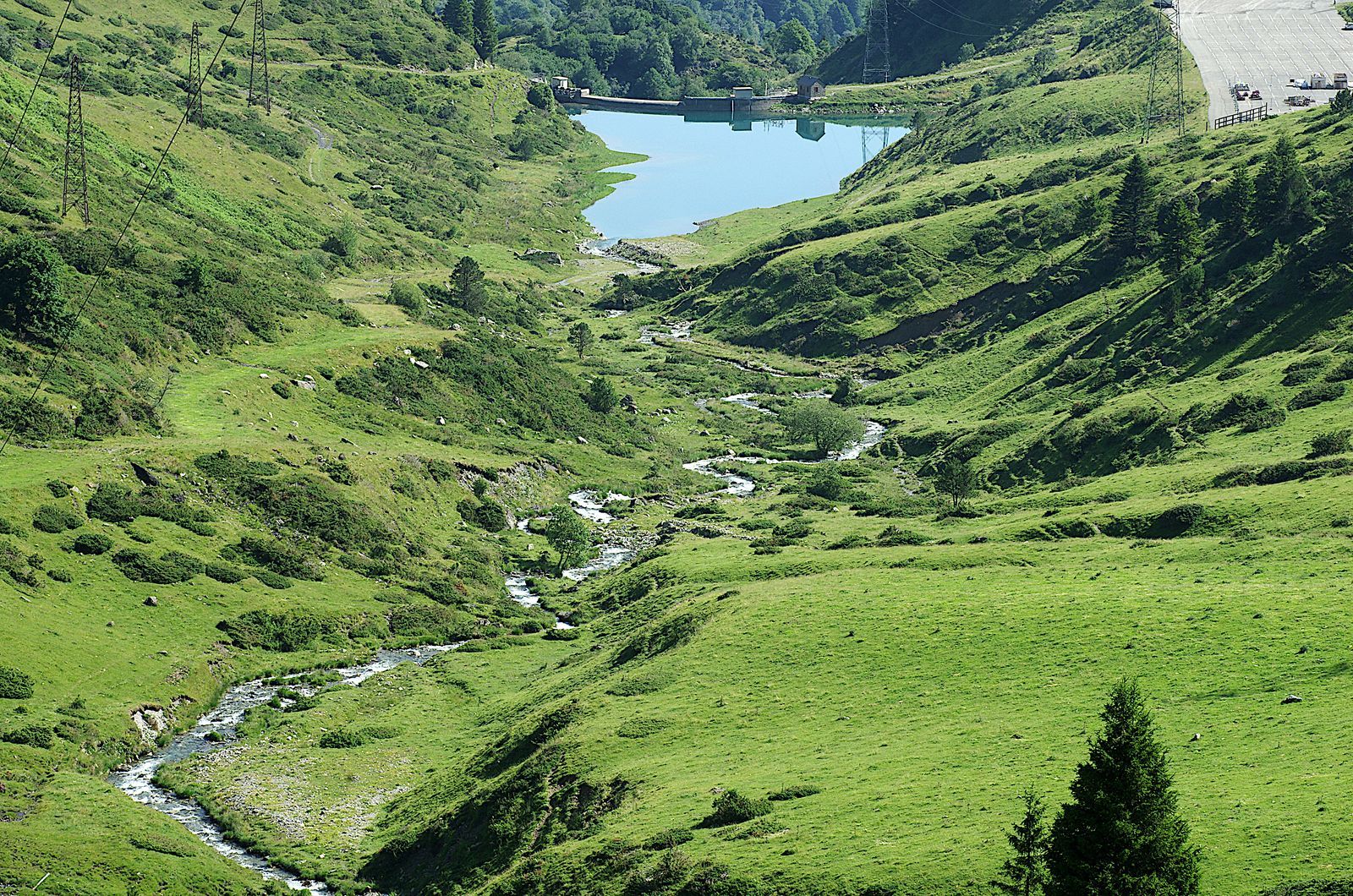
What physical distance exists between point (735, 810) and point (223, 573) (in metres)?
51.8

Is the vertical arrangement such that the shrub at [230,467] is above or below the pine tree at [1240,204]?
below

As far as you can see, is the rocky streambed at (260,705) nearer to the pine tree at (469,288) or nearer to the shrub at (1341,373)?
the shrub at (1341,373)

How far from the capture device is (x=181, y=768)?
246ft

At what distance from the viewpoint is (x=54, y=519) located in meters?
89.0

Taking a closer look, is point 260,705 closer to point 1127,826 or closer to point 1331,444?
point 1127,826

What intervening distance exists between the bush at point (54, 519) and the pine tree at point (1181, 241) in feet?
383

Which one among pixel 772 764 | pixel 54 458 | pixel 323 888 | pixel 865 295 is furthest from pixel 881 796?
pixel 865 295

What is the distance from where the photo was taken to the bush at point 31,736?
6950cm

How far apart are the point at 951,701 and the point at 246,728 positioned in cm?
4099

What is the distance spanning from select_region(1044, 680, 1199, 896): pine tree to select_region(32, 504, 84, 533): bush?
233ft

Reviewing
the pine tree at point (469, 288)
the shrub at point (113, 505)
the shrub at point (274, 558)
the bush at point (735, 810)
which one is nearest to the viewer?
the bush at point (735, 810)

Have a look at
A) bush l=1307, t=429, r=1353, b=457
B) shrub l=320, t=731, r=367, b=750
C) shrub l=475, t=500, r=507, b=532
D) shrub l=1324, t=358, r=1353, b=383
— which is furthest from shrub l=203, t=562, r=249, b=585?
shrub l=1324, t=358, r=1353, b=383

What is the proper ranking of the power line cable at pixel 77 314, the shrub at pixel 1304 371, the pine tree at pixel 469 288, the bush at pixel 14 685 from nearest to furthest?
the bush at pixel 14 685
the power line cable at pixel 77 314
the shrub at pixel 1304 371
the pine tree at pixel 469 288

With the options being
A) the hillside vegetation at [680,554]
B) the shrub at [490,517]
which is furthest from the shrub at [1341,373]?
the shrub at [490,517]
